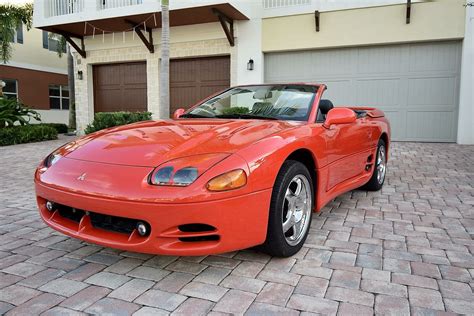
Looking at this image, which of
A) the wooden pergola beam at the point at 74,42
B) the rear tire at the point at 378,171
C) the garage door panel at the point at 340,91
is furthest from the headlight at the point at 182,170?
the wooden pergola beam at the point at 74,42

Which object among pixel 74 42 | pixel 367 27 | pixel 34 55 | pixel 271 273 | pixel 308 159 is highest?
pixel 34 55

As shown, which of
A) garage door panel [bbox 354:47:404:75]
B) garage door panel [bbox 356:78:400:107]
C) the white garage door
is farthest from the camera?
garage door panel [bbox 356:78:400:107]

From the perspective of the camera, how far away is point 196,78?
40.1 ft

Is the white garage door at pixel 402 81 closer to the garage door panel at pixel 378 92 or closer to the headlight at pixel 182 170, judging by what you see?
the garage door panel at pixel 378 92

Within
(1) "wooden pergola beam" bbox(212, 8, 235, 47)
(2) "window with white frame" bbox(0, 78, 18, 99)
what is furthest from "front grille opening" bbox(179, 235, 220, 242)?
(2) "window with white frame" bbox(0, 78, 18, 99)

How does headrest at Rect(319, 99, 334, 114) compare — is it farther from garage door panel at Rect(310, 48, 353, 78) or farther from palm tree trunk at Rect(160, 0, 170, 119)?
garage door panel at Rect(310, 48, 353, 78)

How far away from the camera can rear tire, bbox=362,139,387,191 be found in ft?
15.4

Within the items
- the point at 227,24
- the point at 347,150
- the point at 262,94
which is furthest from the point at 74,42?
the point at 347,150

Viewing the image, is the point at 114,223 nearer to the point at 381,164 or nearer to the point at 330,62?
the point at 381,164

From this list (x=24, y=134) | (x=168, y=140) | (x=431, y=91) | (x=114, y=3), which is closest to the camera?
(x=168, y=140)

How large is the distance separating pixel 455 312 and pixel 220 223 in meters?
1.31

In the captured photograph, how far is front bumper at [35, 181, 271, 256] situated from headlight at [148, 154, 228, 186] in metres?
0.14

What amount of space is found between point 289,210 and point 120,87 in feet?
39.5

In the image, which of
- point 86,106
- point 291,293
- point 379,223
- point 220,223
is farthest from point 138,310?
point 86,106
